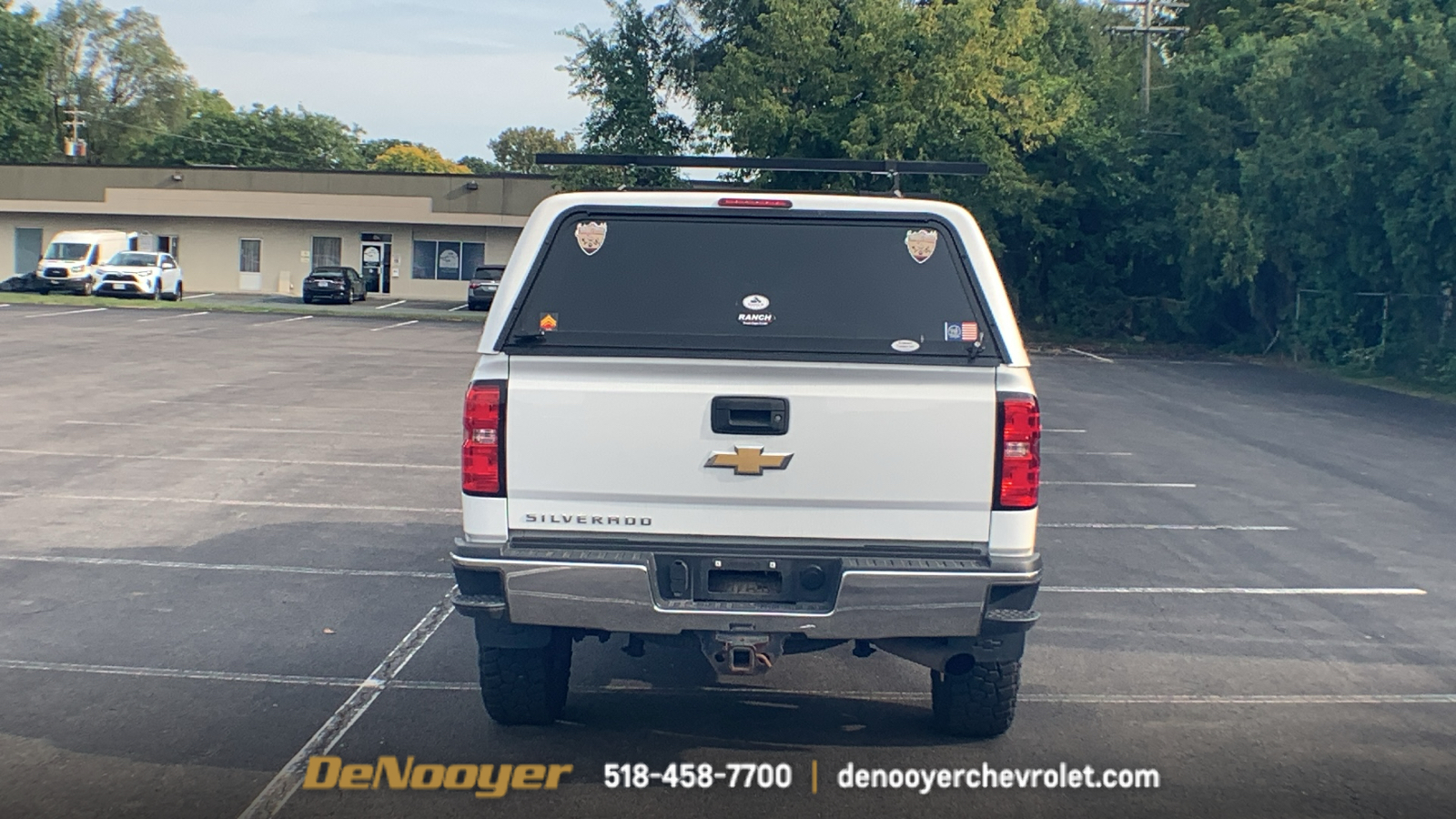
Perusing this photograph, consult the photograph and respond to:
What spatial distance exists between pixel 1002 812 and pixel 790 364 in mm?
1718

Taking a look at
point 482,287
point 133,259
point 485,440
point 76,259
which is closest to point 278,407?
point 485,440

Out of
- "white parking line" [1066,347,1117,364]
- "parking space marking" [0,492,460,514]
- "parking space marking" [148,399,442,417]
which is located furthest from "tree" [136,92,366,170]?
"parking space marking" [0,492,460,514]

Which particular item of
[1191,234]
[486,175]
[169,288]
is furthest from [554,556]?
[486,175]

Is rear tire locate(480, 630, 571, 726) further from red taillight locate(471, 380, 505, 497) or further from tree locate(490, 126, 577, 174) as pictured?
tree locate(490, 126, 577, 174)

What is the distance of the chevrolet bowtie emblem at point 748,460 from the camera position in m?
4.70

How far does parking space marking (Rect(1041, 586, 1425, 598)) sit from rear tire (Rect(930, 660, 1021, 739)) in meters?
3.14

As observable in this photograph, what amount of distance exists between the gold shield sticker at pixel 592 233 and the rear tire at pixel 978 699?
213 centimetres

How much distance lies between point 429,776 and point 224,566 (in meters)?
4.10

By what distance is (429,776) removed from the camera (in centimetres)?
496

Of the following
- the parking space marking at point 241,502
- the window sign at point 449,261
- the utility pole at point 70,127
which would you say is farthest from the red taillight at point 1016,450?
the utility pole at point 70,127

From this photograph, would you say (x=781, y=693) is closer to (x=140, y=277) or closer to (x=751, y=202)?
(x=751, y=202)

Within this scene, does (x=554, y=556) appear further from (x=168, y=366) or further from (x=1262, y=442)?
(x=168, y=366)

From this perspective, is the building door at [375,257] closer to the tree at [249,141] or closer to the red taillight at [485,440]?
the tree at [249,141]

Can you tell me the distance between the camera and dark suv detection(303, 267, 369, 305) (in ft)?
151
